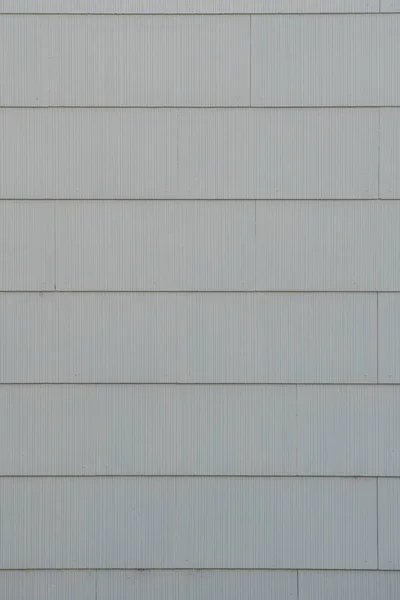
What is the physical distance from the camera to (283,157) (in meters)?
2.56

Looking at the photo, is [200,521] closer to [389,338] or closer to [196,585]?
[196,585]

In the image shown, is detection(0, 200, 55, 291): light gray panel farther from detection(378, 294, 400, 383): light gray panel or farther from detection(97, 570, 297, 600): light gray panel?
detection(378, 294, 400, 383): light gray panel

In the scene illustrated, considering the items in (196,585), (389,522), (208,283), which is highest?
(208,283)

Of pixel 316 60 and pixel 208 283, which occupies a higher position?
pixel 316 60

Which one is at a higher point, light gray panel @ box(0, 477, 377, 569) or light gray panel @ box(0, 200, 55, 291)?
light gray panel @ box(0, 200, 55, 291)

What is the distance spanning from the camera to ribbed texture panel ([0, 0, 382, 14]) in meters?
2.54

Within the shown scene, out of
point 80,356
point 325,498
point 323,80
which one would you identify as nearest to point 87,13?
point 323,80

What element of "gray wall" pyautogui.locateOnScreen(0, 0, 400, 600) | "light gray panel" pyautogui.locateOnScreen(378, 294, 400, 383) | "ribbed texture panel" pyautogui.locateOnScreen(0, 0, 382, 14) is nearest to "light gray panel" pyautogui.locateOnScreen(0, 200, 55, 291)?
"gray wall" pyautogui.locateOnScreen(0, 0, 400, 600)

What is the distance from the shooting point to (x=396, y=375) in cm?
255

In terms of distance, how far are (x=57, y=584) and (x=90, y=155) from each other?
1879 millimetres

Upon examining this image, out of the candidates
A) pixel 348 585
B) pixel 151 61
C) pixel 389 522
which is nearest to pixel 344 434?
pixel 389 522

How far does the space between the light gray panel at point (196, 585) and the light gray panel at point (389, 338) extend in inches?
38.2

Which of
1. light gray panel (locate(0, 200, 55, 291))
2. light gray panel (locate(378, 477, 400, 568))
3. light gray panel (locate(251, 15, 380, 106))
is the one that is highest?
light gray panel (locate(251, 15, 380, 106))

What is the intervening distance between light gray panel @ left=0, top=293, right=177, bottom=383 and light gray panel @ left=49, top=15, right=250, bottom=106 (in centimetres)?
87
